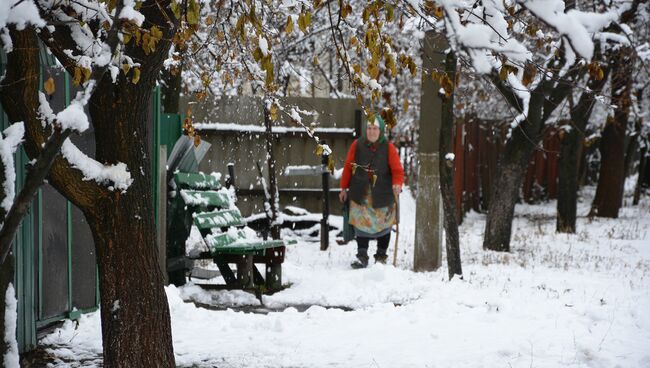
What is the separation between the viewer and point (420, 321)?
5.51 meters

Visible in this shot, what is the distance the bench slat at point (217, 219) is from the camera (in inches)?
268

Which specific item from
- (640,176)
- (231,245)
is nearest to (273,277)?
(231,245)

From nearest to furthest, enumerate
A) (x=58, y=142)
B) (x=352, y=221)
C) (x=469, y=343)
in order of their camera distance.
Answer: (x=58, y=142)
(x=469, y=343)
(x=352, y=221)

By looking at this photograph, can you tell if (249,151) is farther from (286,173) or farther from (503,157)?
(503,157)

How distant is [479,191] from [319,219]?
635 centimetres

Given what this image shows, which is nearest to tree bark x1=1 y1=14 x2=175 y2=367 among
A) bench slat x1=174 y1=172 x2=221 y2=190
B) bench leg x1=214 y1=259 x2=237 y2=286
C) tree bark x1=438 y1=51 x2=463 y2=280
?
bench leg x1=214 y1=259 x2=237 y2=286

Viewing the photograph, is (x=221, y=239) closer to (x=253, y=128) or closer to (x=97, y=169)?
(x=97, y=169)

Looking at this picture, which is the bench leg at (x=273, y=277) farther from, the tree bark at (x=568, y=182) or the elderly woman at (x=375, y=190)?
the tree bark at (x=568, y=182)

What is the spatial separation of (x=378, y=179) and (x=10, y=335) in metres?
5.89

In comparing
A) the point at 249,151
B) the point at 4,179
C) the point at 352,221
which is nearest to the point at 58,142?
the point at 4,179

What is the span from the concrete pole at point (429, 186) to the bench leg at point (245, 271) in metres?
2.17

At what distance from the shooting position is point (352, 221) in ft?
28.9

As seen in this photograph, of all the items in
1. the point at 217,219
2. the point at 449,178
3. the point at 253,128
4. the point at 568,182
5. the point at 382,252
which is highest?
the point at 253,128

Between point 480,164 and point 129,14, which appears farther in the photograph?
point 480,164
